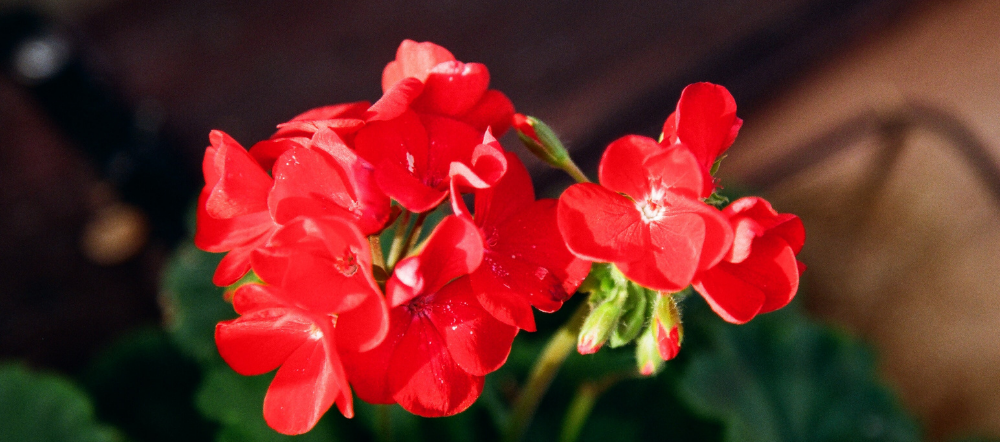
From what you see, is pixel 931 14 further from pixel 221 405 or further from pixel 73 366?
pixel 73 366

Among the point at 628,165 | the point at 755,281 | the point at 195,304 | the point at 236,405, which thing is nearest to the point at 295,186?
the point at 628,165

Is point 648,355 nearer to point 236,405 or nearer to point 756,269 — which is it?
point 756,269

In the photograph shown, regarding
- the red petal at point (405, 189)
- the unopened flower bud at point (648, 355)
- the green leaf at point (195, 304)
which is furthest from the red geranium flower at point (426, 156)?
the green leaf at point (195, 304)

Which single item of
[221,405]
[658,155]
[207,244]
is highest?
[658,155]

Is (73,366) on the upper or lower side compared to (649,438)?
lower

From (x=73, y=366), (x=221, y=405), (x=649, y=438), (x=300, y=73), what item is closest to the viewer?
(x=221, y=405)

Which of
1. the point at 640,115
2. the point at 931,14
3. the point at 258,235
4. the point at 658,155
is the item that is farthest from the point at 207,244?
the point at 931,14

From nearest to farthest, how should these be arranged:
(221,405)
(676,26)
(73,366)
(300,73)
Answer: (221,405), (73,366), (300,73), (676,26)
